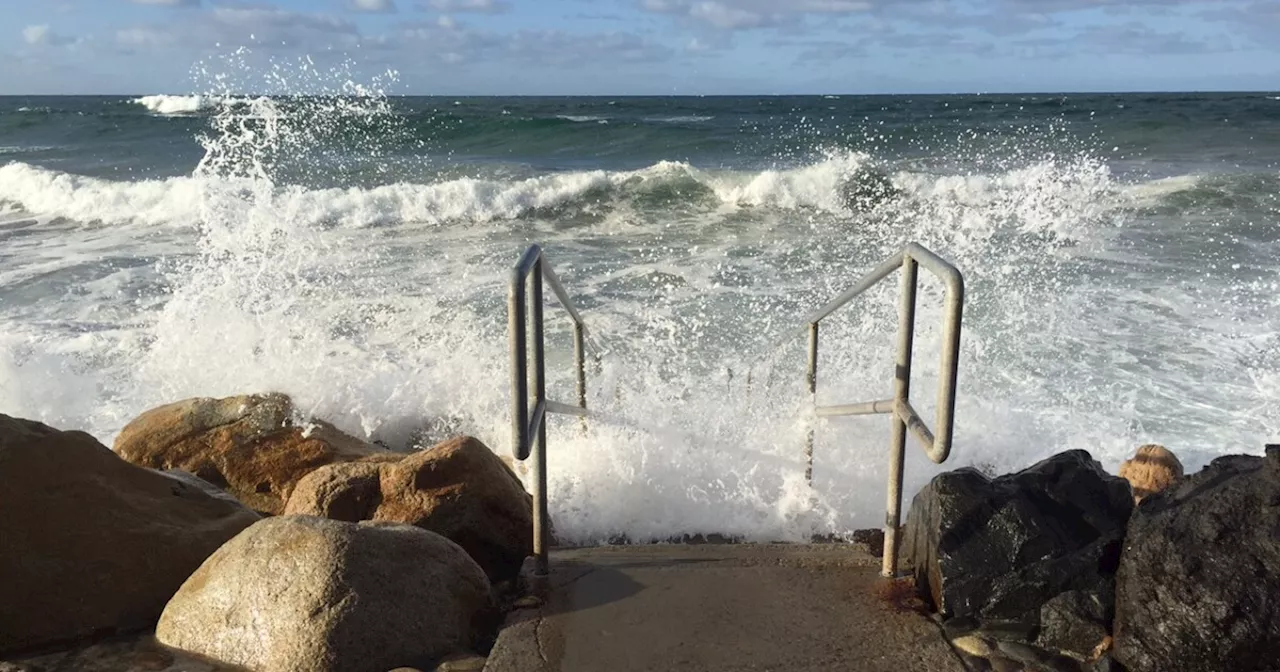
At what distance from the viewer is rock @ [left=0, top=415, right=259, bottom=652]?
3041mm

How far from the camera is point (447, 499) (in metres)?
3.57

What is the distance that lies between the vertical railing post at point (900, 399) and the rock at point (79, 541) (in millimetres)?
2408

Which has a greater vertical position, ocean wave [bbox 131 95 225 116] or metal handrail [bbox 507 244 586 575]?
ocean wave [bbox 131 95 225 116]

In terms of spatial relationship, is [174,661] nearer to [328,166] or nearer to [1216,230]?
[1216,230]

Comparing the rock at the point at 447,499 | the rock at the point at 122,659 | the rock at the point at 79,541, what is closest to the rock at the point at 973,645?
the rock at the point at 447,499

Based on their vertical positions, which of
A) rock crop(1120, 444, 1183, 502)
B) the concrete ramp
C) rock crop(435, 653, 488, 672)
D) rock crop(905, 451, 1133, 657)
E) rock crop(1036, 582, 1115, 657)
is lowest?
rock crop(1120, 444, 1183, 502)

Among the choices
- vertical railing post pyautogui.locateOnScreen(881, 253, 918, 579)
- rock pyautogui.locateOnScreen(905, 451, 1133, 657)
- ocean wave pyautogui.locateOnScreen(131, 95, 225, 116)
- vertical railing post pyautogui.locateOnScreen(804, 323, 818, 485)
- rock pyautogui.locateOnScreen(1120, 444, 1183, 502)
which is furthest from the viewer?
ocean wave pyautogui.locateOnScreen(131, 95, 225, 116)

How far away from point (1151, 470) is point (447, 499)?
338 cm

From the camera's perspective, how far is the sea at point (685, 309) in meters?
5.14

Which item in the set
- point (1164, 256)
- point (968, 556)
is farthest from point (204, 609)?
point (1164, 256)

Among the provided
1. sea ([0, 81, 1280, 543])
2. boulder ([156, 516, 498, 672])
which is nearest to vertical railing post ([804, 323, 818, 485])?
sea ([0, 81, 1280, 543])

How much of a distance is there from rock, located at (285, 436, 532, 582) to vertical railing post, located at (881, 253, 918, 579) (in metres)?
1.34

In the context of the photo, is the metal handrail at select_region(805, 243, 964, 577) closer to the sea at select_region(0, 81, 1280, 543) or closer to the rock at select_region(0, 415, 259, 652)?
the sea at select_region(0, 81, 1280, 543)

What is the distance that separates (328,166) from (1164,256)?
1553cm
